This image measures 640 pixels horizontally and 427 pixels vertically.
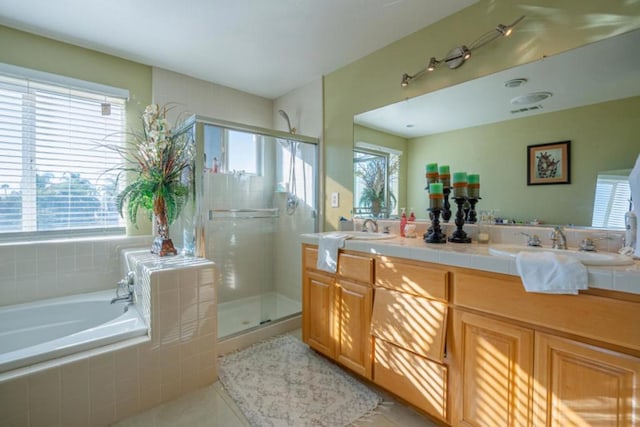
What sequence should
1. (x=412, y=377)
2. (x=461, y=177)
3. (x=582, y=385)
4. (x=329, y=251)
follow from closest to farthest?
1. (x=582, y=385)
2. (x=412, y=377)
3. (x=461, y=177)
4. (x=329, y=251)

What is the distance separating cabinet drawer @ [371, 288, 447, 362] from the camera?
4.53ft

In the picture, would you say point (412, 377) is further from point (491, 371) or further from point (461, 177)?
point (461, 177)

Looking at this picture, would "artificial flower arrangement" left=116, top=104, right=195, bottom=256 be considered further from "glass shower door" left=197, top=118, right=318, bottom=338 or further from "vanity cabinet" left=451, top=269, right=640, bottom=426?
"vanity cabinet" left=451, top=269, right=640, bottom=426

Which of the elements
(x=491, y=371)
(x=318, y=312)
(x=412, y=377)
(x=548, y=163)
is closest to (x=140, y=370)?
(x=318, y=312)

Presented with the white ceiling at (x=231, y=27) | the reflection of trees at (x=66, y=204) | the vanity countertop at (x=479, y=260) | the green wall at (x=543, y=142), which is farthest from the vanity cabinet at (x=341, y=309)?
the reflection of trees at (x=66, y=204)

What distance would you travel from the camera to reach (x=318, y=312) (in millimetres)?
2076

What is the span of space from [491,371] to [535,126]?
1.32 meters

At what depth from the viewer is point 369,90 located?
2.42m

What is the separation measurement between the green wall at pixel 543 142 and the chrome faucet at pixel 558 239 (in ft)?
0.32

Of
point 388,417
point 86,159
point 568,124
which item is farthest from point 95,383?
point 568,124

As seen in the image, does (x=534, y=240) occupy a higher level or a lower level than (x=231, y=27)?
lower

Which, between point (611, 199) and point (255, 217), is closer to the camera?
point (611, 199)

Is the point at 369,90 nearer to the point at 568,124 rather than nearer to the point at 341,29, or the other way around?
the point at 341,29

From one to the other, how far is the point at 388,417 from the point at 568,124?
1.85m
